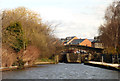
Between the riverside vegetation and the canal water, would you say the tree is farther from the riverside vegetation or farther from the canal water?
the canal water

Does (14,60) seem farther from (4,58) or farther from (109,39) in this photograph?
(109,39)

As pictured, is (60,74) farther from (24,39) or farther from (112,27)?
(112,27)

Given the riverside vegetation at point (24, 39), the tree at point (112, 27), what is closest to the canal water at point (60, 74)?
the riverside vegetation at point (24, 39)

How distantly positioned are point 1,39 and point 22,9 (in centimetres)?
2399

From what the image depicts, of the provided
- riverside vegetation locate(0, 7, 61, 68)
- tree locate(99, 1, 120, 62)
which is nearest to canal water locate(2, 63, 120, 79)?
riverside vegetation locate(0, 7, 61, 68)

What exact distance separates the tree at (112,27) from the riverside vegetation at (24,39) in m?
14.3

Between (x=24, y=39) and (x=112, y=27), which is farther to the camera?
(x=112, y=27)

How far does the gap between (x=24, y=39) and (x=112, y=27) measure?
19958 mm

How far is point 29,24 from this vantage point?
5509 cm

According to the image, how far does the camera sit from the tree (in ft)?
173

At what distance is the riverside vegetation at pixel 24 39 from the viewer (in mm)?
37531

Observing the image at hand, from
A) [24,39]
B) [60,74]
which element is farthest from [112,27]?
[60,74]

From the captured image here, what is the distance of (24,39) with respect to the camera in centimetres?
4475

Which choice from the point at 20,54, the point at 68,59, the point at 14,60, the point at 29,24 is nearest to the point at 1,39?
the point at 14,60
